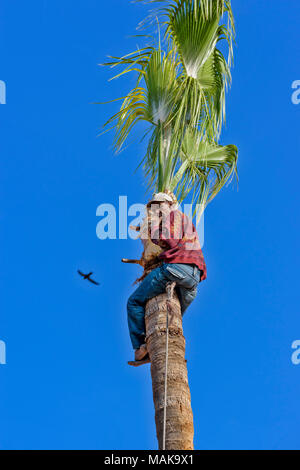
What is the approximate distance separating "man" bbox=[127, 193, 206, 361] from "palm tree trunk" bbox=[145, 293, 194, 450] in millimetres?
133

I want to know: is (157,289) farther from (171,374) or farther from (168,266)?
(171,374)

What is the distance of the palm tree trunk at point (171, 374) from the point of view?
5.96m

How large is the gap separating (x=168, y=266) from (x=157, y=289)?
0.23m

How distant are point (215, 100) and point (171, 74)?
60 centimetres

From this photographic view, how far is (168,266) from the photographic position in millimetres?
7070

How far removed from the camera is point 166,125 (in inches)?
324

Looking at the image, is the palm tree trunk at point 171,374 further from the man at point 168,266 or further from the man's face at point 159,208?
the man's face at point 159,208

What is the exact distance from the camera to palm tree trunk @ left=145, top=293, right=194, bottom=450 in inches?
235

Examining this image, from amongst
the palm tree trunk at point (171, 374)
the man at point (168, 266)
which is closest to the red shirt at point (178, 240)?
the man at point (168, 266)

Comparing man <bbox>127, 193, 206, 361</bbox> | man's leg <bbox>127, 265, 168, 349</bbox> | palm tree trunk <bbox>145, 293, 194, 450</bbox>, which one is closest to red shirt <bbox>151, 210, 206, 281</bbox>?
man <bbox>127, 193, 206, 361</bbox>

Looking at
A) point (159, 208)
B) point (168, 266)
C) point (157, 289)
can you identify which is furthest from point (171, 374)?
point (159, 208)
